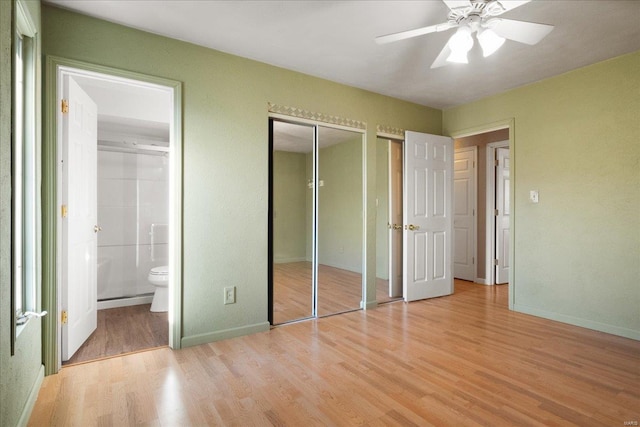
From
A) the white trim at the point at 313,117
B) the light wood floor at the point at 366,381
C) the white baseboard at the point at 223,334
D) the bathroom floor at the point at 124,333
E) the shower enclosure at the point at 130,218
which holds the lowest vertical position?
the light wood floor at the point at 366,381

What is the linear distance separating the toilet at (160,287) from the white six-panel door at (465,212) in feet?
13.6

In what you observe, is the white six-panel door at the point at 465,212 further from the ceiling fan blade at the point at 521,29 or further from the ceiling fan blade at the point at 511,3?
the ceiling fan blade at the point at 511,3

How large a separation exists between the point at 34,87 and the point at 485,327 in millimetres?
3902

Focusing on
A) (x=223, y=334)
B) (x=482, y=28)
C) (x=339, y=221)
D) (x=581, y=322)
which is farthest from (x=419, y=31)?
(x=581, y=322)

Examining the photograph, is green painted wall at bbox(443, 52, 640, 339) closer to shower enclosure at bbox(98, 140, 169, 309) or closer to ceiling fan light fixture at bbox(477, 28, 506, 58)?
ceiling fan light fixture at bbox(477, 28, 506, 58)

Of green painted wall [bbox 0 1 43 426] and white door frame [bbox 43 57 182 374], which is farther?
white door frame [bbox 43 57 182 374]

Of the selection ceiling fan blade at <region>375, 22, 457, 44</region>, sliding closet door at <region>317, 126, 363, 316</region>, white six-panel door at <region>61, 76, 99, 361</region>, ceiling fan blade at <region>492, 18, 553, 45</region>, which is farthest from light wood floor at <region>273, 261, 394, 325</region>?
ceiling fan blade at <region>492, 18, 553, 45</region>

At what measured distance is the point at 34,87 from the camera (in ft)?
6.47

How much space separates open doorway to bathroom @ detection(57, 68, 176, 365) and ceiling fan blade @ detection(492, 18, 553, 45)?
2.35 meters

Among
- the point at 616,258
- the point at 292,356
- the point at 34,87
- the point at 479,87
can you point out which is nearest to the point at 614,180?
the point at 616,258

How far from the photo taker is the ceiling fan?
1.87m

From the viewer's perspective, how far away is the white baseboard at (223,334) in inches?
104

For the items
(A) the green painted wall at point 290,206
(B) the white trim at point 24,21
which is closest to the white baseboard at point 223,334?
(A) the green painted wall at point 290,206

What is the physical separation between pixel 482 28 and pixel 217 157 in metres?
2.11
